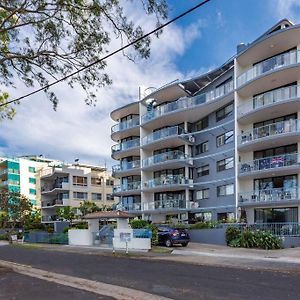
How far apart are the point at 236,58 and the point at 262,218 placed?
44.9 feet

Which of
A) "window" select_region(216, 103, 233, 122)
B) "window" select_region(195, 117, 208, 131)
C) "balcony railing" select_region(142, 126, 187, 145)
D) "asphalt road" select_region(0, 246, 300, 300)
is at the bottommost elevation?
"asphalt road" select_region(0, 246, 300, 300)

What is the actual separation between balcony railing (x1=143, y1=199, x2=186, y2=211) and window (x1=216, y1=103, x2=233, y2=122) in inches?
367

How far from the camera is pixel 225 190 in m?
39.4

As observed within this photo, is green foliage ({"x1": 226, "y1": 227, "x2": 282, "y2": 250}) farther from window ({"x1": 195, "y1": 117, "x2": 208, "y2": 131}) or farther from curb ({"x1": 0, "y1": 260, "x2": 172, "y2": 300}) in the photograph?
window ({"x1": 195, "y1": 117, "x2": 208, "y2": 131})

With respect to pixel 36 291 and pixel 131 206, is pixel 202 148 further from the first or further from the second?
pixel 36 291

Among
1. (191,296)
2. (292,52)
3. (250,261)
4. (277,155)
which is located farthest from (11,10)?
(277,155)

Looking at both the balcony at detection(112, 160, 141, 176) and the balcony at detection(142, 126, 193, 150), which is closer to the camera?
the balcony at detection(142, 126, 193, 150)

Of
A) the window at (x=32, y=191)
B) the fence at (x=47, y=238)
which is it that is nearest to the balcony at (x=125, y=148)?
the fence at (x=47, y=238)

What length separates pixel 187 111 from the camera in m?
43.2

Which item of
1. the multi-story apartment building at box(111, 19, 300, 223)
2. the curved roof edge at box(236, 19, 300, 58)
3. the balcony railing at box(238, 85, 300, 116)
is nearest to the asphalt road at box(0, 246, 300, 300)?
the multi-story apartment building at box(111, 19, 300, 223)

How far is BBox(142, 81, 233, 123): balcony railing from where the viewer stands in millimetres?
38938

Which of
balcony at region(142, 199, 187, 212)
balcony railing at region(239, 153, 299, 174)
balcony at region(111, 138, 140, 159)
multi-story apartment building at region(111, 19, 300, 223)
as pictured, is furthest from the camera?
balcony at region(111, 138, 140, 159)

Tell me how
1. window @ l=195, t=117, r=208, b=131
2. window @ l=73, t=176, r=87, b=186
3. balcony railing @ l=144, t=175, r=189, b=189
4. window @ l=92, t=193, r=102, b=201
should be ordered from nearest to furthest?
balcony railing @ l=144, t=175, r=189, b=189
window @ l=195, t=117, r=208, b=131
window @ l=73, t=176, r=87, b=186
window @ l=92, t=193, r=102, b=201

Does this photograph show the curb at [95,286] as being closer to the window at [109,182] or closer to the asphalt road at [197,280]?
the asphalt road at [197,280]
